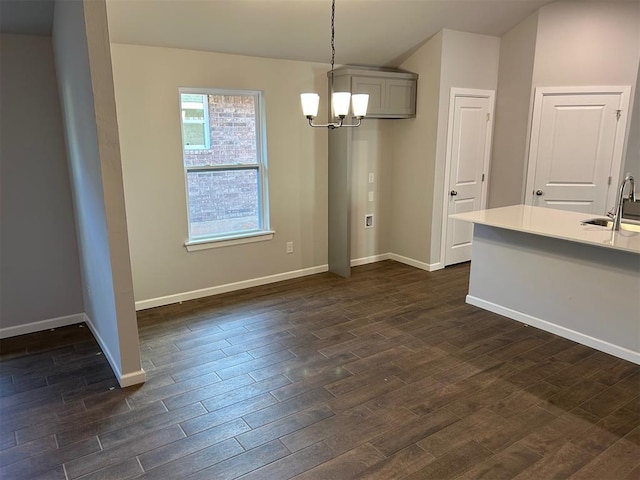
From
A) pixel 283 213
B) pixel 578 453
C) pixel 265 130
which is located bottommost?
pixel 578 453

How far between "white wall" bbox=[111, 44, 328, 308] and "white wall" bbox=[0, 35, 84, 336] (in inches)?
19.7

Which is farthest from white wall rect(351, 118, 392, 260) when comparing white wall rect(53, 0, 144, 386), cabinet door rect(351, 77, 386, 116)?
white wall rect(53, 0, 144, 386)

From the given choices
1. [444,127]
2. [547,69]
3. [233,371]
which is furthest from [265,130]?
[547,69]

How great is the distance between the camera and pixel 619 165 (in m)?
4.92

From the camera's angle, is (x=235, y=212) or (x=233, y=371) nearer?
(x=233, y=371)

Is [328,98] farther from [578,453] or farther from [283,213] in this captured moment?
[578,453]

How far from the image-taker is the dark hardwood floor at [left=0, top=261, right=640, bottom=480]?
2256mm

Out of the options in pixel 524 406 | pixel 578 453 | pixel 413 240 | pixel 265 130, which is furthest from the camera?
pixel 413 240

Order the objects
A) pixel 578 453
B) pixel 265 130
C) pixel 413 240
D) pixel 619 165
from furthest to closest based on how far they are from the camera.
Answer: pixel 413 240
pixel 619 165
pixel 265 130
pixel 578 453

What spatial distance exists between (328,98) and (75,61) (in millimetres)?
2755

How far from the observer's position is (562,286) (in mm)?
3580

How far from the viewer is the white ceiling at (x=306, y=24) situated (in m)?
3.54

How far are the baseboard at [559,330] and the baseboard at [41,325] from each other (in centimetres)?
361

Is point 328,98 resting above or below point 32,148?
above
